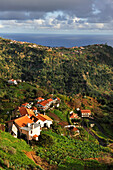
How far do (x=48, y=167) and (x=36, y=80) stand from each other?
8916 centimetres

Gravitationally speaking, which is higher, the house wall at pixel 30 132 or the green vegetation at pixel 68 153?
the house wall at pixel 30 132

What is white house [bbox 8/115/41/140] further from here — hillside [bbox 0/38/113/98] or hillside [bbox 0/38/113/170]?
hillside [bbox 0/38/113/98]

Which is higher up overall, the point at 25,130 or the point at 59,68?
the point at 59,68

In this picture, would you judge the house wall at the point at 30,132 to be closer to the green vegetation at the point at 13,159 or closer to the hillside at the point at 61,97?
the hillside at the point at 61,97

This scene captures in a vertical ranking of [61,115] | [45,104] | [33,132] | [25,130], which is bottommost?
[61,115]

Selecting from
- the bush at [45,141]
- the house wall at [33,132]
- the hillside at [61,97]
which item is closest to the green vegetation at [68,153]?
the hillside at [61,97]

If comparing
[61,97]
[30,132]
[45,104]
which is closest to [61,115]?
[45,104]

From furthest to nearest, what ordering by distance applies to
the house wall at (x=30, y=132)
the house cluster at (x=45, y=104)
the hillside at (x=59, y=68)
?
the hillside at (x=59, y=68)
the house cluster at (x=45, y=104)
the house wall at (x=30, y=132)

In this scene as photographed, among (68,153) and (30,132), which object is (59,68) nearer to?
(30,132)

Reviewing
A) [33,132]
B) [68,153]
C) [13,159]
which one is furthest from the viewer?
[33,132]

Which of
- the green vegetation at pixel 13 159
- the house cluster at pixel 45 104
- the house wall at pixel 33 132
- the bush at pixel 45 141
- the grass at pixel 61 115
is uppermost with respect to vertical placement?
the green vegetation at pixel 13 159

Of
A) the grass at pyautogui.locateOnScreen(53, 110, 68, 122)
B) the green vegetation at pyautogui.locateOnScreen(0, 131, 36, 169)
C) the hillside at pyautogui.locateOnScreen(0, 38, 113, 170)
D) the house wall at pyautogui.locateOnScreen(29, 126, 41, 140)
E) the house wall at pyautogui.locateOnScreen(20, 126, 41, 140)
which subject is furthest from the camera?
the grass at pyautogui.locateOnScreen(53, 110, 68, 122)

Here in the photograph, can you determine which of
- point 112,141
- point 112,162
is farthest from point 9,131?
point 112,141

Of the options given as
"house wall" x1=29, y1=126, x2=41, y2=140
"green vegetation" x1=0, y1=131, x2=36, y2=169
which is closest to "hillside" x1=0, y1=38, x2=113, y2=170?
"green vegetation" x1=0, y1=131, x2=36, y2=169
